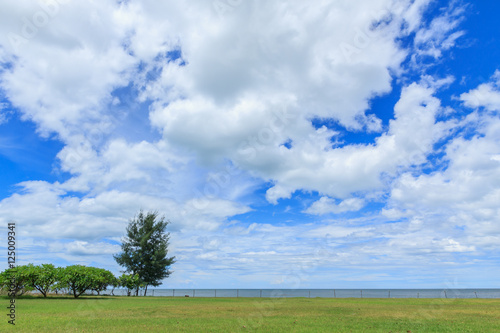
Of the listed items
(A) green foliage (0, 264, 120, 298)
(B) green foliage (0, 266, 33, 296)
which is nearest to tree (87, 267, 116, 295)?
(A) green foliage (0, 264, 120, 298)

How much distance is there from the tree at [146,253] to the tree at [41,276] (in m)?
14.3

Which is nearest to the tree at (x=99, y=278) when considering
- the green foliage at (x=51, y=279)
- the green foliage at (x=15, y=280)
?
the green foliage at (x=51, y=279)

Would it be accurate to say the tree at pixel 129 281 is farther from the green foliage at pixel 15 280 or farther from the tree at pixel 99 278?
the green foliage at pixel 15 280

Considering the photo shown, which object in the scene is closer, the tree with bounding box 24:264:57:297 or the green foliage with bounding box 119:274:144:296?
the tree with bounding box 24:264:57:297

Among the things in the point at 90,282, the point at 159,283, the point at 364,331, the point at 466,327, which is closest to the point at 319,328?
the point at 364,331

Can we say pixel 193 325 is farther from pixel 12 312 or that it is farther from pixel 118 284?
pixel 118 284

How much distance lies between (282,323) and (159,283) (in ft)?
131

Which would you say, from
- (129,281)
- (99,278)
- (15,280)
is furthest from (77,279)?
(129,281)

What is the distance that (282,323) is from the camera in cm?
1791

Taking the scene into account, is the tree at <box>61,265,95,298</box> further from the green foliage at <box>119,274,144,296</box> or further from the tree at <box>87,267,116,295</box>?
the green foliage at <box>119,274,144,296</box>

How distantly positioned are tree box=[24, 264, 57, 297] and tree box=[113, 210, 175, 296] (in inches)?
563

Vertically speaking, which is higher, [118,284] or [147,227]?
[147,227]

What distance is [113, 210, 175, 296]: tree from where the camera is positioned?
171 ft

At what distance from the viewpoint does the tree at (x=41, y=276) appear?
1427 inches
